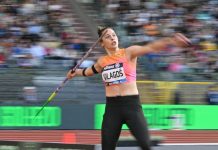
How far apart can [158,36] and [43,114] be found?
3869 mm

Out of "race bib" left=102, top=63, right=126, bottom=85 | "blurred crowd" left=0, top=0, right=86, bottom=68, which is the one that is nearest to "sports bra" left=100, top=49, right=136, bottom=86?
"race bib" left=102, top=63, right=126, bottom=85

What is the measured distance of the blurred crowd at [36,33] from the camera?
13977mm

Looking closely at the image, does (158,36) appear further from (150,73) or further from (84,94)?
(84,94)

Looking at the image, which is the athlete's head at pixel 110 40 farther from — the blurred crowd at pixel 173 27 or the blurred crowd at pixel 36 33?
the blurred crowd at pixel 173 27

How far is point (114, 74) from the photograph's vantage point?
19.5 ft

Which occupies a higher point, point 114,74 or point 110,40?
point 110,40

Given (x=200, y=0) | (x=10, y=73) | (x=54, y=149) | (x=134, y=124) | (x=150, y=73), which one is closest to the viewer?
(x=134, y=124)

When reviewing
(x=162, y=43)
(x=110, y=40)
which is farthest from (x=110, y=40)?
(x=162, y=43)

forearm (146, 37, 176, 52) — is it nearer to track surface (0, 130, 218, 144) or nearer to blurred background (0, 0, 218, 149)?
track surface (0, 130, 218, 144)

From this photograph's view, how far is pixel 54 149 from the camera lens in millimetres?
6352

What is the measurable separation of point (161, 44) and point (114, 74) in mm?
638

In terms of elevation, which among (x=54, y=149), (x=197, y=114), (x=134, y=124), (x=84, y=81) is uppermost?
(x=134, y=124)

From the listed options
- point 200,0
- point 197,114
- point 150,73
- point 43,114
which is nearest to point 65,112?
point 43,114

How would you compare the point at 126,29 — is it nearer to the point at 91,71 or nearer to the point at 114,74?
the point at 91,71
